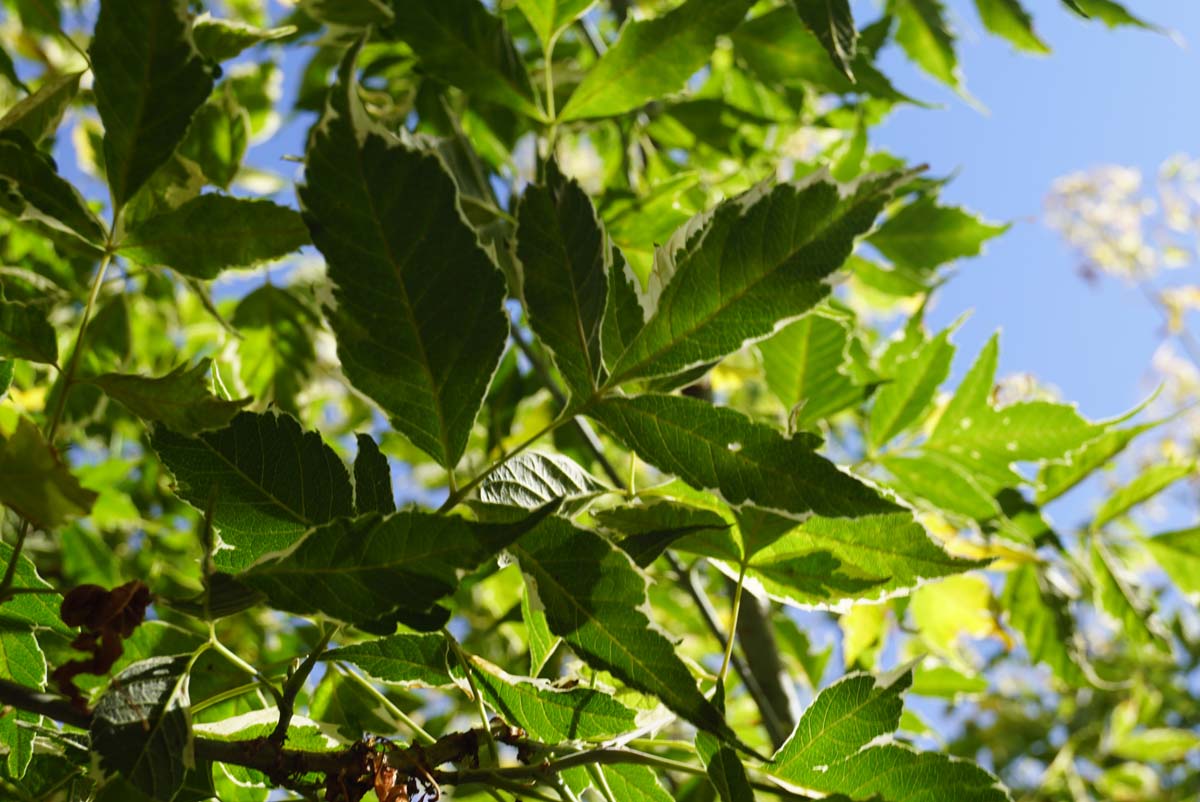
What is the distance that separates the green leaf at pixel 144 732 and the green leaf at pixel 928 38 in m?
0.94

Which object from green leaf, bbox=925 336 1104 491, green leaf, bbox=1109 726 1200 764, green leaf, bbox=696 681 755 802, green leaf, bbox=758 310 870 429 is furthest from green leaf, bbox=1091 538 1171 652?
green leaf, bbox=1109 726 1200 764

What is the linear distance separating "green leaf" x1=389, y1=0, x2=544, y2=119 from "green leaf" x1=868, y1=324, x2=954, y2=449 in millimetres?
426

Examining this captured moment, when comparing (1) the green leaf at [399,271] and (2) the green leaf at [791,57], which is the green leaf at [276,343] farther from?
(1) the green leaf at [399,271]

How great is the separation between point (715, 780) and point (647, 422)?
0.17m

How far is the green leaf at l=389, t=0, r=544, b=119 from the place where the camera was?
A: 761 millimetres

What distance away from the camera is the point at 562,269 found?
1.46ft

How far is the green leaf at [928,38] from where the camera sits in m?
1.01

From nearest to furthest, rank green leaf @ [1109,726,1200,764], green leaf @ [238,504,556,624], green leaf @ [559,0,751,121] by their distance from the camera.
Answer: green leaf @ [238,504,556,624], green leaf @ [559,0,751,121], green leaf @ [1109,726,1200,764]

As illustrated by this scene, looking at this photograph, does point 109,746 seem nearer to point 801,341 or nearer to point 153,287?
point 801,341

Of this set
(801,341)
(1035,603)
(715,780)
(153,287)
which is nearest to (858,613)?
(1035,603)

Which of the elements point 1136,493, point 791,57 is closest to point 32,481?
point 791,57

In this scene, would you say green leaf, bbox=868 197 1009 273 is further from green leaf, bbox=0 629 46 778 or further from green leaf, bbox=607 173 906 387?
green leaf, bbox=0 629 46 778

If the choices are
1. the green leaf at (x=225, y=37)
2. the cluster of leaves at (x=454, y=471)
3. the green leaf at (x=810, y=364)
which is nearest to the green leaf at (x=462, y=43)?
the cluster of leaves at (x=454, y=471)

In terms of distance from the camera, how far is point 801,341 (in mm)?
750
